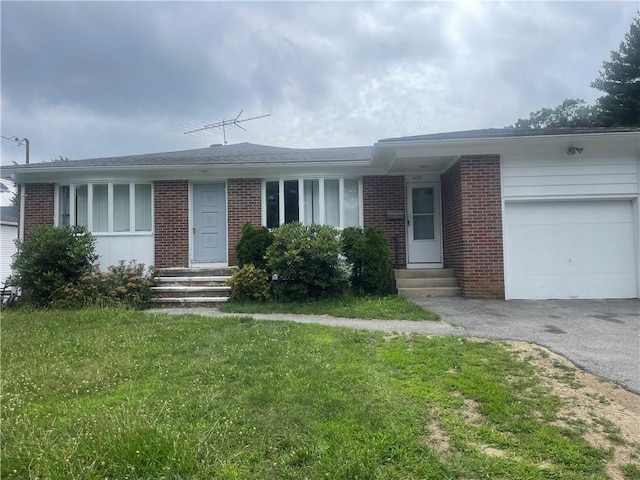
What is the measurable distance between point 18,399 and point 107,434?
134 centimetres

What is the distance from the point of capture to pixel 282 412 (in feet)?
9.62

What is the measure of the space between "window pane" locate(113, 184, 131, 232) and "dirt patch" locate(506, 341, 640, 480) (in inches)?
373

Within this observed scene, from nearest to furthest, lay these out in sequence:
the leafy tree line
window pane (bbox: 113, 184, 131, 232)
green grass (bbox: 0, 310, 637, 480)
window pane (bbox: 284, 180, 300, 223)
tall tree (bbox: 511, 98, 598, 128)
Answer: green grass (bbox: 0, 310, 637, 480), window pane (bbox: 113, 184, 131, 232), window pane (bbox: 284, 180, 300, 223), the leafy tree line, tall tree (bbox: 511, 98, 598, 128)

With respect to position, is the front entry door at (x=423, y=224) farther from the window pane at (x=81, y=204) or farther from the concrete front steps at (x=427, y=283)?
the window pane at (x=81, y=204)

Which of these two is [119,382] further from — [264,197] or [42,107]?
[42,107]

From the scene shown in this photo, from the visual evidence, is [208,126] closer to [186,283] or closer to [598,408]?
[186,283]

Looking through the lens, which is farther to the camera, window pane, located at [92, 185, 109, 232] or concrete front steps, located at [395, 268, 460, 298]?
window pane, located at [92, 185, 109, 232]

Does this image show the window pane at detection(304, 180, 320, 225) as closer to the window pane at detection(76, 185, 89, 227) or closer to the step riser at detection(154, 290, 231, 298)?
the step riser at detection(154, 290, 231, 298)

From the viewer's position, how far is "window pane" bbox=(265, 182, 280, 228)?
33.7ft

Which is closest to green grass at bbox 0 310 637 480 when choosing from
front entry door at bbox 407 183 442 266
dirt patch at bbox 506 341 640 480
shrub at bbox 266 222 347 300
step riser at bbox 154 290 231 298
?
dirt patch at bbox 506 341 640 480

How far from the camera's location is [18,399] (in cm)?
326

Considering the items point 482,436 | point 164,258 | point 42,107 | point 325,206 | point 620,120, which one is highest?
point 620,120

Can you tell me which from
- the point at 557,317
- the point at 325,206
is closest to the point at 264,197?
the point at 325,206

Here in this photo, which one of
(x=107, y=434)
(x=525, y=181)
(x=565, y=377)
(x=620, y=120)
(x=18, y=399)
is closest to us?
(x=107, y=434)
